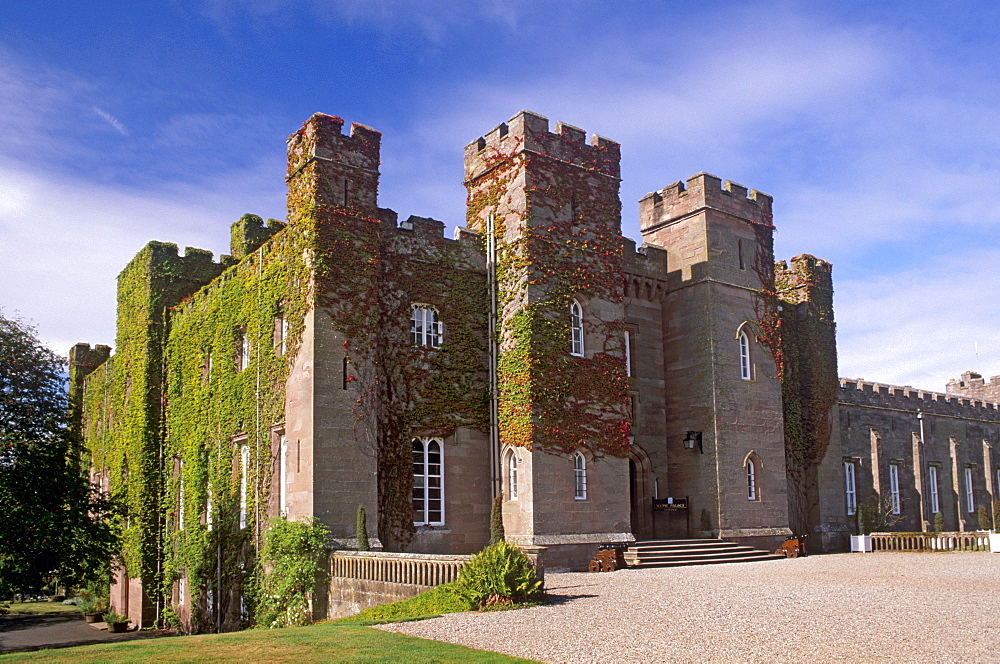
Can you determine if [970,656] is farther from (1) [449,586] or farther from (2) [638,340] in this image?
(2) [638,340]

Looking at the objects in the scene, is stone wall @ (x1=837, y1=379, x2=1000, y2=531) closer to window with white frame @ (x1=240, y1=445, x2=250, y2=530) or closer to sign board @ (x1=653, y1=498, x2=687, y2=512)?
sign board @ (x1=653, y1=498, x2=687, y2=512)

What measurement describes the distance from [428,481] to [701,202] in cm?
1194

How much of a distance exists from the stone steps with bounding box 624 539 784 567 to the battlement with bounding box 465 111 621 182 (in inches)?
404

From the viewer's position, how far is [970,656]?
34.2 ft

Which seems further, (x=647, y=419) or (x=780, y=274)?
(x=780, y=274)

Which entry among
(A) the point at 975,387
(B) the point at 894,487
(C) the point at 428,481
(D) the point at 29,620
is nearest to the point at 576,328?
(C) the point at 428,481

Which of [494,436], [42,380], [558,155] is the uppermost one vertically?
[558,155]

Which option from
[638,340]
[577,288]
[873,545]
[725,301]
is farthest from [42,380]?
[873,545]

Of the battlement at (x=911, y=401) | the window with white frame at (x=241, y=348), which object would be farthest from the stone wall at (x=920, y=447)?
the window with white frame at (x=241, y=348)

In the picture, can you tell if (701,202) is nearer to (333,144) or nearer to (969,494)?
(333,144)

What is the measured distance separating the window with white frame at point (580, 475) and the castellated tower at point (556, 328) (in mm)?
28

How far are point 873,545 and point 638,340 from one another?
11133 millimetres

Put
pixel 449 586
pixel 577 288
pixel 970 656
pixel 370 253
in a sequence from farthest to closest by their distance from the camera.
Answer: pixel 577 288 → pixel 370 253 → pixel 449 586 → pixel 970 656

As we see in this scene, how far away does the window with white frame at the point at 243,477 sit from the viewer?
23.9 m
